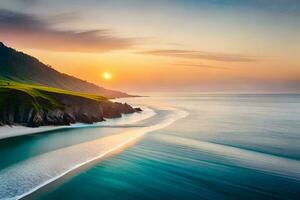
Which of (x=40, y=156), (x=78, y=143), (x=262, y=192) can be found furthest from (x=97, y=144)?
(x=262, y=192)

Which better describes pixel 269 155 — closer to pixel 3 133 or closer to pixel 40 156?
pixel 40 156

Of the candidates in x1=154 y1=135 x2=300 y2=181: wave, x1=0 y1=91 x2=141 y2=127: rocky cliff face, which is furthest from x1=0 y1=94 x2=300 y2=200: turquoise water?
x1=0 y1=91 x2=141 y2=127: rocky cliff face

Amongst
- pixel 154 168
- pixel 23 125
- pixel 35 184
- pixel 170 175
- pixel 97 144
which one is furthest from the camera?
pixel 23 125

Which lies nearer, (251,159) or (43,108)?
(251,159)

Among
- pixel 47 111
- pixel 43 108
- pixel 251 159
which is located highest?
pixel 43 108

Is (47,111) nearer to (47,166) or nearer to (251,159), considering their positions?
(47,166)

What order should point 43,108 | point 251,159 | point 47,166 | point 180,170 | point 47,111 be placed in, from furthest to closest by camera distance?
point 43,108, point 47,111, point 251,159, point 47,166, point 180,170

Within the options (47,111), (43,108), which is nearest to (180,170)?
(47,111)
